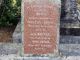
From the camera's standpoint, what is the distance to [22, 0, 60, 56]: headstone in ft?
25.0

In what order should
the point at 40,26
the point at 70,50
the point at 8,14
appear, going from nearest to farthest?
the point at 40,26 → the point at 70,50 → the point at 8,14

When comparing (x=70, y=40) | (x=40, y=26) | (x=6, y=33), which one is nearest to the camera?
(x=40, y=26)

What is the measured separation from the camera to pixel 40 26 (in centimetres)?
770

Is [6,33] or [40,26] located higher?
[40,26]

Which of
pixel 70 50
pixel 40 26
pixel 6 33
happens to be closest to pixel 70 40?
pixel 70 50

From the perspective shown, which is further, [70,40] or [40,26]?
[70,40]

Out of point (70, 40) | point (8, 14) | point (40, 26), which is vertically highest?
point (40, 26)

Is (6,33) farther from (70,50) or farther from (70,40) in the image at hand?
(70,50)

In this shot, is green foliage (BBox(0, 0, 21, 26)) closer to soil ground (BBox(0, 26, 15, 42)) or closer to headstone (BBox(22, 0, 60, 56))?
soil ground (BBox(0, 26, 15, 42))

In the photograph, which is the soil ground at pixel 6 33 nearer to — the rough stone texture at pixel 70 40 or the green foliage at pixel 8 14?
the green foliage at pixel 8 14

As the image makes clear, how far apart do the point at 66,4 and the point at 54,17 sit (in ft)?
15.0

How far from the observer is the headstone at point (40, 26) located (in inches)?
300

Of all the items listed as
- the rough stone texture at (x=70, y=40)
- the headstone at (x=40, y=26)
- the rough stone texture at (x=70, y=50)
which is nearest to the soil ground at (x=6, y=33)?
the rough stone texture at (x=70, y=40)

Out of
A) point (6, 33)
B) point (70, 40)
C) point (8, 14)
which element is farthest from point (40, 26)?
point (8, 14)
